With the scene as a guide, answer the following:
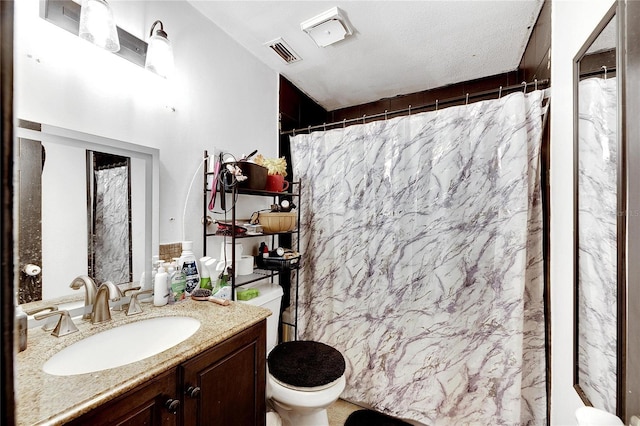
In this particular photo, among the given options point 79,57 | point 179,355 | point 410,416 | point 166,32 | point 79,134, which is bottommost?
point 410,416

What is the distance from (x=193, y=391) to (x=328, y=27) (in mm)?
1830

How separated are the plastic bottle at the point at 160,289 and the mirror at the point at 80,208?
10 centimetres

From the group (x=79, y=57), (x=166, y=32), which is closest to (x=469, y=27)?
(x=166, y=32)

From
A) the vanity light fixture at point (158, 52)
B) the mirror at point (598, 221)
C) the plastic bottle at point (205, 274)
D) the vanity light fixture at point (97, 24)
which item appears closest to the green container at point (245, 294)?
the plastic bottle at point (205, 274)

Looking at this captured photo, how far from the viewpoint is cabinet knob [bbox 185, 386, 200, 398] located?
82cm

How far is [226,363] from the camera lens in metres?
0.96

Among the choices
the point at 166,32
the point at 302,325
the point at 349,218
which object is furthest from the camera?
the point at 302,325

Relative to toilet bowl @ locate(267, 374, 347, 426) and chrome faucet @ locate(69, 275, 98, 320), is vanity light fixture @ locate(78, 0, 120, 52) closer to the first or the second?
chrome faucet @ locate(69, 275, 98, 320)

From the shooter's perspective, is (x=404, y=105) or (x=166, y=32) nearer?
(x=166, y=32)

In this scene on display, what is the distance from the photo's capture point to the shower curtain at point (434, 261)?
4.67 ft

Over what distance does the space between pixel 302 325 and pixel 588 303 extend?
159cm

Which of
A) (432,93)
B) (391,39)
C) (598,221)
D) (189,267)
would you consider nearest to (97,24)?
(189,267)

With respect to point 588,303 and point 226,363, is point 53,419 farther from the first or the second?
point 588,303

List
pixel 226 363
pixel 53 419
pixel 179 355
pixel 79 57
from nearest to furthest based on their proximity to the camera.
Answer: pixel 53 419
pixel 179 355
pixel 226 363
pixel 79 57
